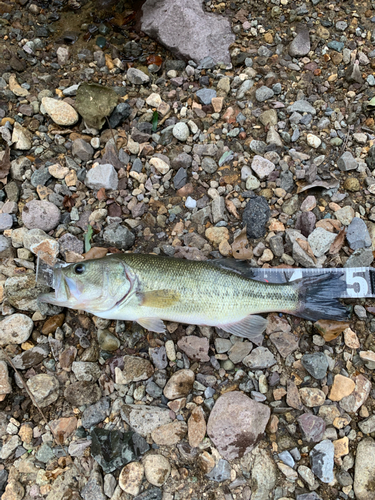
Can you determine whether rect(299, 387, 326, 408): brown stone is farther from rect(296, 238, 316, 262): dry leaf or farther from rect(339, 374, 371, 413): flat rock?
rect(296, 238, 316, 262): dry leaf

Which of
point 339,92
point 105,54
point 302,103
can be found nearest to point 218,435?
point 302,103

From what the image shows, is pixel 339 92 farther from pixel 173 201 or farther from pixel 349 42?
pixel 173 201

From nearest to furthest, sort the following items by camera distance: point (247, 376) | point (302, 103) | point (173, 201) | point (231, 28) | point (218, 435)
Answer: point (218, 435) → point (247, 376) → point (173, 201) → point (302, 103) → point (231, 28)

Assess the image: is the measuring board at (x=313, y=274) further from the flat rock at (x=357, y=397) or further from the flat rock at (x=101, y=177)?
the flat rock at (x=101, y=177)

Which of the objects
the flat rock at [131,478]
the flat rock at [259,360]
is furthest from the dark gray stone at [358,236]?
the flat rock at [131,478]

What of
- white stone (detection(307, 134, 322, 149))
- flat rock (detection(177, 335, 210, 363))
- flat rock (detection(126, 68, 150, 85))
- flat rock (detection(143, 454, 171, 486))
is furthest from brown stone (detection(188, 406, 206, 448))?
flat rock (detection(126, 68, 150, 85))

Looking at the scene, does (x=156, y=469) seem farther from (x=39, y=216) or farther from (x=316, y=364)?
(x=39, y=216)
